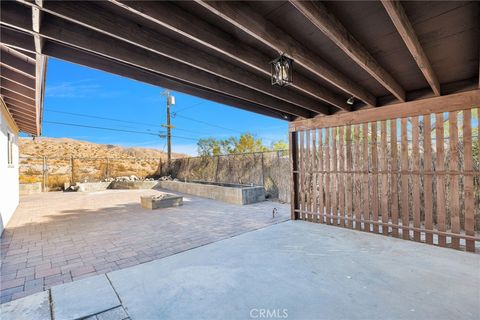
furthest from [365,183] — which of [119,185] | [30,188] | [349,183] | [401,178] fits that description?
[30,188]

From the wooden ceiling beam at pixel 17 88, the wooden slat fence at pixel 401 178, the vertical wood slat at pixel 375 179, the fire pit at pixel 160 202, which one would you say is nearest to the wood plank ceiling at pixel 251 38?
the wooden ceiling beam at pixel 17 88

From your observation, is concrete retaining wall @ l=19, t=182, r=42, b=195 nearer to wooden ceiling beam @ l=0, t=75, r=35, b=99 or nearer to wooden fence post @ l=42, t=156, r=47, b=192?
wooden fence post @ l=42, t=156, r=47, b=192

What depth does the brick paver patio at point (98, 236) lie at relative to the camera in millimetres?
2778

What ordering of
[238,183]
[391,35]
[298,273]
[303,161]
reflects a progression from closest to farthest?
1. [391,35]
2. [298,273]
3. [303,161]
4. [238,183]

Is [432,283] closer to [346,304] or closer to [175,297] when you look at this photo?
[346,304]

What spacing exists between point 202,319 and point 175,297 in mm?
447

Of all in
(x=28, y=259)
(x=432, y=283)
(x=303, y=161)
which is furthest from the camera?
(x=303, y=161)

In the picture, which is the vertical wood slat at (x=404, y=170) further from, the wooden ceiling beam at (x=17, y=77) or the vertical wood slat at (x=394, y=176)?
the wooden ceiling beam at (x=17, y=77)

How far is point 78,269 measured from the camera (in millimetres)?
2822

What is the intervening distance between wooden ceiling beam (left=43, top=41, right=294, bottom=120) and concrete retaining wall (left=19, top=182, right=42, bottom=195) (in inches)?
462

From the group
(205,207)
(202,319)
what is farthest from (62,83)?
(202,319)

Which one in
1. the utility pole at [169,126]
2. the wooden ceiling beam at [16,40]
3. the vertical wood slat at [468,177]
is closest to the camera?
the wooden ceiling beam at [16,40]

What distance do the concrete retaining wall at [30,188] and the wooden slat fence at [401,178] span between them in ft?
40.6

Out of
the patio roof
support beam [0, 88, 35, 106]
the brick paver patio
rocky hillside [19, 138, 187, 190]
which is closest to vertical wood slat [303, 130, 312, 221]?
the brick paver patio
